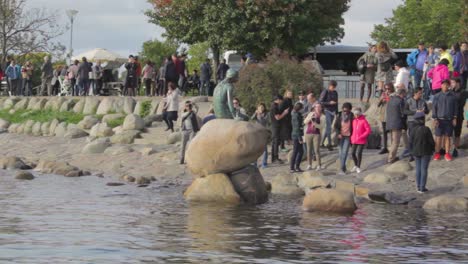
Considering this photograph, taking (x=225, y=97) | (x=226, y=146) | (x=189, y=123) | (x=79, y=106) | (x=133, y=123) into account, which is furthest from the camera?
(x=79, y=106)

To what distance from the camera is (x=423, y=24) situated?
276ft

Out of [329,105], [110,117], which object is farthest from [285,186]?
[110,117]

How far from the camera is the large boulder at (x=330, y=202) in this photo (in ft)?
72.3

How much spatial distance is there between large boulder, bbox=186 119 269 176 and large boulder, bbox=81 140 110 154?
39.7 ft

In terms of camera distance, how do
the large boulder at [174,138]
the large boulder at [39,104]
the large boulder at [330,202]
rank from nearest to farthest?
the large boulder at [330,202]
the large boulder at [174,138]
the large boulder at [39,104]

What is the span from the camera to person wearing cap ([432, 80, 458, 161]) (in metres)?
26.5

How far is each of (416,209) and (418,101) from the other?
5160mm

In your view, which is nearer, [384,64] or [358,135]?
[358,135]

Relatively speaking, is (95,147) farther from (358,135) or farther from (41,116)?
(358,135)

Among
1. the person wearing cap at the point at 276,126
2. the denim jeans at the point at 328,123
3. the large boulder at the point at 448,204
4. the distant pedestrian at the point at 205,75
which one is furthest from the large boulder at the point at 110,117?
the large boulder at the point at 448,204

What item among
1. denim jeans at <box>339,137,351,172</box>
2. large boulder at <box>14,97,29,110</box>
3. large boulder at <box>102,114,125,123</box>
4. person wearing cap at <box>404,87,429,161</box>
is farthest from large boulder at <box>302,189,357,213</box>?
large boulder at <box>14,97,29,110</box>

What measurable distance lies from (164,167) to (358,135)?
6.25m

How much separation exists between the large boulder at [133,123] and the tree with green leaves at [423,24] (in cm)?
3752

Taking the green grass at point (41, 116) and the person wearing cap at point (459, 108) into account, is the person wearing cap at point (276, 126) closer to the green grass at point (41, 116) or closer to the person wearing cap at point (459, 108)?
the person wearing cap at point (459, 108)
